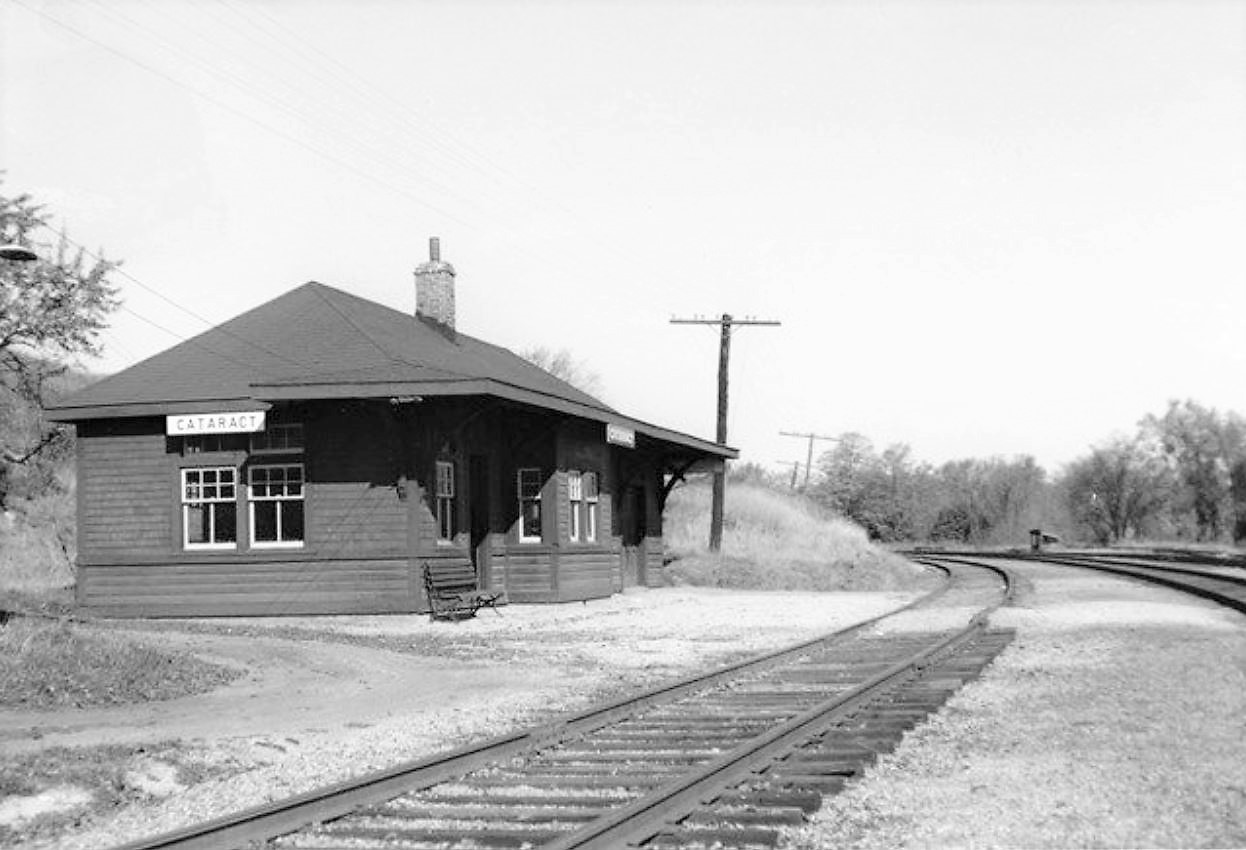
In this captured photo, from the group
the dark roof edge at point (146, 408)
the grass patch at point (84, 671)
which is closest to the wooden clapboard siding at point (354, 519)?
the dark roof edge at point (146, 408)

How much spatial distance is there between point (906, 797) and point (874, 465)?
82561mm

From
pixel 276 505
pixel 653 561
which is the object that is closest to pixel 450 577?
pixel 276 505

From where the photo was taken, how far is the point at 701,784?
6.88m

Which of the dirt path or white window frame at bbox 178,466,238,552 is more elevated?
white window frame at bbox 178,466,238,552

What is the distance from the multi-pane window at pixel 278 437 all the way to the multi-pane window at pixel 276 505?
0.31 meters

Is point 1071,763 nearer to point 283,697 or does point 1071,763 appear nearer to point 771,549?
point 283,697

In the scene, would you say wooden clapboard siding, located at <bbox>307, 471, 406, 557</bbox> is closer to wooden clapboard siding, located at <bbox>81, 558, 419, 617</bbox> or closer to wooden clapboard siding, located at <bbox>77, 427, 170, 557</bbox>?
wooden clapboard siding, located at <bbox>81, 558, 419, 617</bbox>

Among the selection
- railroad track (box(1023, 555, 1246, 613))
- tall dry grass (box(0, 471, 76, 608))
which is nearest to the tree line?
railroad track (box(1023, 555, 1246, 613))

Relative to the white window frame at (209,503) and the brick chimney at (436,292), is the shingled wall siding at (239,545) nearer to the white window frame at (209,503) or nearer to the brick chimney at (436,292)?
the white window frame at (209,503)

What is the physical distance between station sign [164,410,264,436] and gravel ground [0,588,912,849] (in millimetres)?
2899

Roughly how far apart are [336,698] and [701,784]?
5778 mm

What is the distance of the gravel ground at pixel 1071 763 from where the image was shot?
234 inches

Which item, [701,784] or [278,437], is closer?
[701,784]

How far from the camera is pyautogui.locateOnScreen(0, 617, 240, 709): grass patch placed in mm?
10930
